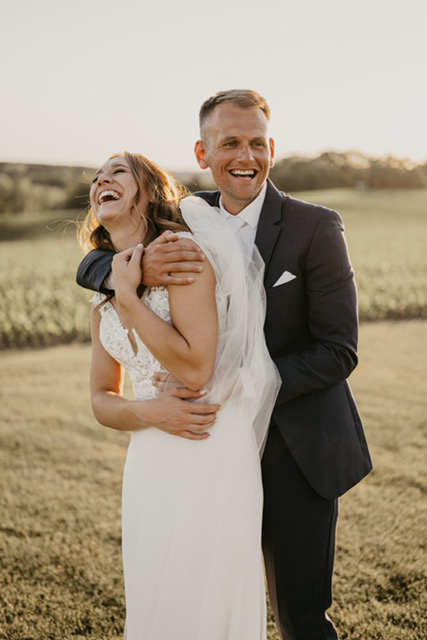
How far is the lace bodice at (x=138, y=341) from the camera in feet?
7.45

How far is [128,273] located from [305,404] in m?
0.96

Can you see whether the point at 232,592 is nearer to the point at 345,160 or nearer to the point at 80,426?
the point at 80,426

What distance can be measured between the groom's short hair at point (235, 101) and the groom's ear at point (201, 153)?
45mm

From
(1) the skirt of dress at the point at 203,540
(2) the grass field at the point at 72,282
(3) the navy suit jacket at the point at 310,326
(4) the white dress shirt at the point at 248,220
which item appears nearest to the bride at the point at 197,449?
(1) the skirt of dress at the point at 203,540

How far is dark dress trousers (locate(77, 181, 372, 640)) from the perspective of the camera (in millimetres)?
2408

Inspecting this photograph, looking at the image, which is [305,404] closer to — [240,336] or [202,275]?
[240,336]

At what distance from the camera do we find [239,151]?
2.62 m

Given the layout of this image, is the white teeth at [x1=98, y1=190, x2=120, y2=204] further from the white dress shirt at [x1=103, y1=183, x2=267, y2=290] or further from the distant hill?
the distant hill

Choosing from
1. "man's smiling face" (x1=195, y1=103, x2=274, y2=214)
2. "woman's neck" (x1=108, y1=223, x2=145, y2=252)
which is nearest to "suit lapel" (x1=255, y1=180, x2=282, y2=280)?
"man's smiling face" (x1=195, y1=103, x2=274, y2=214)

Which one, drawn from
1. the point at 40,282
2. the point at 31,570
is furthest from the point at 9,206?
the point at 31,570

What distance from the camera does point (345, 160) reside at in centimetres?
4444

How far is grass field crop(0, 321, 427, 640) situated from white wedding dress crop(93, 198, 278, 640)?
1273 millimetres

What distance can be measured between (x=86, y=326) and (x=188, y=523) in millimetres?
9537

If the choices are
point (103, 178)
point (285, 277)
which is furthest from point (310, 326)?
point (103, 178)
